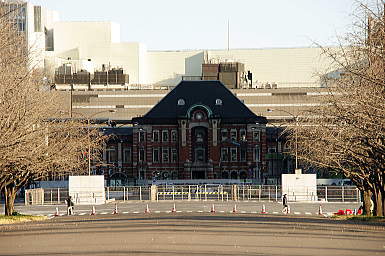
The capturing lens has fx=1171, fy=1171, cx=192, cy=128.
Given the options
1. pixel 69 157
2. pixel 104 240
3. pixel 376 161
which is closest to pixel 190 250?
pixel 104 240

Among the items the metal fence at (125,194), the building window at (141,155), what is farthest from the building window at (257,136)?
the metal fence at (125,194)

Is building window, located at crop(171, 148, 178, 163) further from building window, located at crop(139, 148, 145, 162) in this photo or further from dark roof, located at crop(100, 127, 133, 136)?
dark roof, located at crop(100, 127, 133, 136)

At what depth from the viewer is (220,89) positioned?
543ft

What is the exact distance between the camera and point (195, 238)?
138ft

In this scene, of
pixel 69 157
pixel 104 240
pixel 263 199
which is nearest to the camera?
pixel 104 240

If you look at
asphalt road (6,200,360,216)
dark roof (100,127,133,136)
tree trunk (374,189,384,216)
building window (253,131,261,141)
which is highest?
dark roof (100,127,133,136)

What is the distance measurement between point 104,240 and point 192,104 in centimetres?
12294

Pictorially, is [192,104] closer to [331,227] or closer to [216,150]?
[216,150]

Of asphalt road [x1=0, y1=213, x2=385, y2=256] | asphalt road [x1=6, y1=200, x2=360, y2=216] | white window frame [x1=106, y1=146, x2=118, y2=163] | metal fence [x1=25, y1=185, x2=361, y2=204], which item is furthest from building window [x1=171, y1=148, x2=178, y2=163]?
asphalt road [x1=0, y1=213, x2=385, y2=256]

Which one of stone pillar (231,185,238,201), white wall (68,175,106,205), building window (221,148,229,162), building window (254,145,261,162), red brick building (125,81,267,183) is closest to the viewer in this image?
white wall (68,175,106,205)

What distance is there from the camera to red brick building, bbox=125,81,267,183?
163 m

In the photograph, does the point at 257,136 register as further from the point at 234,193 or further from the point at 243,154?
the point at 234,193

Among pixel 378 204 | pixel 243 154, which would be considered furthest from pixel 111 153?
pixel 378 204

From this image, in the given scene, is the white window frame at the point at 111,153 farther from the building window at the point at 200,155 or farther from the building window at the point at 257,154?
the building window at the point at 257,154
